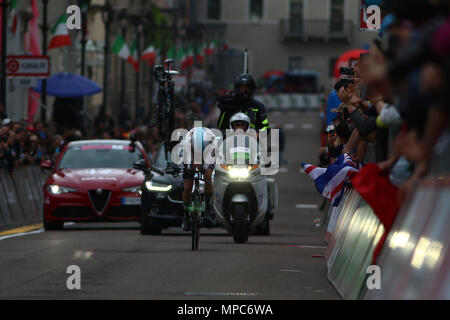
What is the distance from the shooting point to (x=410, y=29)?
610 centimetres

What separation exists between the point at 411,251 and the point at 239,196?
970 centimetres

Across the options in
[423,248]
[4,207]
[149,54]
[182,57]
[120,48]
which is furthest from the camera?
[182,57]

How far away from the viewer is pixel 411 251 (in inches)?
304

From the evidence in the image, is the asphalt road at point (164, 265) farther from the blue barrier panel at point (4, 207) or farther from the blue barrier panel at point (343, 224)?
the blue barrier panel at point (4, 207)

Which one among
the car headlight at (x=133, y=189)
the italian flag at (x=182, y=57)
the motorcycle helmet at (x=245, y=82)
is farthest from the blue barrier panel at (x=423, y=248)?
the italian flag at (x=182, y=57)

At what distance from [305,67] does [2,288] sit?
108466 millimetres

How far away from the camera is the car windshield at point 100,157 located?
906 inches

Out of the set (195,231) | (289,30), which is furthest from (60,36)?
(289,30)

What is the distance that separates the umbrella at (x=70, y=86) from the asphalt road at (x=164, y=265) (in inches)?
501

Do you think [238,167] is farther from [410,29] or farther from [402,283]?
[410,29]

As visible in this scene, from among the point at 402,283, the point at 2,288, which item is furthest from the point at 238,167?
the point at 402,283

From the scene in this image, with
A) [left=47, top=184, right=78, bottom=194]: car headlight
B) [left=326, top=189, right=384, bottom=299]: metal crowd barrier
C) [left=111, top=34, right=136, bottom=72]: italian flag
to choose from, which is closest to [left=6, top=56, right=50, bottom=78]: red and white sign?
[left=47, top=184, right=78, bottom=194]: car headlight

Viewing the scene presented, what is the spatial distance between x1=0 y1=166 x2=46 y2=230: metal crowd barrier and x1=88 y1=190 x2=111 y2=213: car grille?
164 cm

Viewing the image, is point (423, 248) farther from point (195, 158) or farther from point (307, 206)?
point (307, 206)
